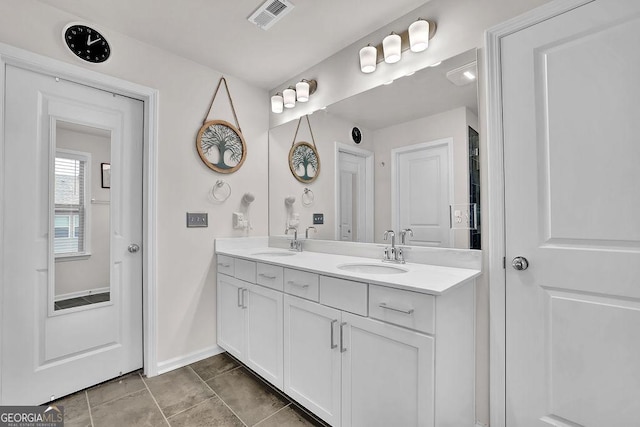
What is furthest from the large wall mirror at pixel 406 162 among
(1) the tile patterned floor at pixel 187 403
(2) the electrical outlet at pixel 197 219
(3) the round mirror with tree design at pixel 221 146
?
(1) the tile patterned floor at pixel 187 403

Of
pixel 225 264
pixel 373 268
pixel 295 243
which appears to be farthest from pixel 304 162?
pixel 373 268

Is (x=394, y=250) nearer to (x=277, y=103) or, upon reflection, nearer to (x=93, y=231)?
(x=277, y=103)

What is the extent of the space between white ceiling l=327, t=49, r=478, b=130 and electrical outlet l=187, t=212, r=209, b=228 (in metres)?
1.34

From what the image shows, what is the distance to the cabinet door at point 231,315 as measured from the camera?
210 centimetres

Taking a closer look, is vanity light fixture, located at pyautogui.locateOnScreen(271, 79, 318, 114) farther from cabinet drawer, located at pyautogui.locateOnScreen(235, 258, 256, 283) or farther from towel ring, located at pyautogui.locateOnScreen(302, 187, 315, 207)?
cabinet drawer, located at pyautogui.locateOnScreen(235, 258, 256, 283)

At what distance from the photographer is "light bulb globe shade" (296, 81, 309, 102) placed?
237 centimetres

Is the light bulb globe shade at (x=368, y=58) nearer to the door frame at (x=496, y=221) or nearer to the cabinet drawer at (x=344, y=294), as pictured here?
the door frame at (x=496, y=221)

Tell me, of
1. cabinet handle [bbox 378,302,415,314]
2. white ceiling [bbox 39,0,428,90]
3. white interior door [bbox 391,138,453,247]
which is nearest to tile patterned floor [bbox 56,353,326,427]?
cabinet handle [bbox 378,302,415,314]

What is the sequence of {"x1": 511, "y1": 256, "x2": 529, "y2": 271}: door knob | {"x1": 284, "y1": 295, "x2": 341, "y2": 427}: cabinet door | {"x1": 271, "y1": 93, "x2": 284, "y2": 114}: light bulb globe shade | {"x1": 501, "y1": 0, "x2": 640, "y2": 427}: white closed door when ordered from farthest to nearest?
{"x1": 271, "y1": 93, "x2": 284, "y2": 114}: light bulb globe shade, {"x1": 284, "y1": 295, "x2": 341, "y2": 427}: cabinet door, {"x1": 511, "y1": 256, "x2": 529, "y2": 271}: door knob, {"x1": 501, "y1": 0, "x2": 640, "y2": 427}: white closed door

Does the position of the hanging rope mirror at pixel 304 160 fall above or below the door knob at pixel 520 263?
above

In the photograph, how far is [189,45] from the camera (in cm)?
212

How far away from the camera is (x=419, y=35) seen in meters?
1.62

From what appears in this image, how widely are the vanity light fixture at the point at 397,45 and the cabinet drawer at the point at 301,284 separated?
4.46ft

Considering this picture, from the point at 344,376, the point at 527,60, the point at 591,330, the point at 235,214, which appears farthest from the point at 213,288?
the point at 527,60
